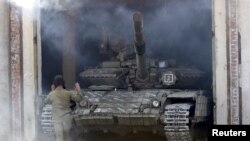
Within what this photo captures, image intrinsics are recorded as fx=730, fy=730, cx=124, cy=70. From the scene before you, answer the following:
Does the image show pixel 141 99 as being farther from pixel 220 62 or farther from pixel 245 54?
pixel 245 54

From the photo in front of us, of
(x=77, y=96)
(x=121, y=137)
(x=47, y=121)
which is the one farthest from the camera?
(x=121, y=137)

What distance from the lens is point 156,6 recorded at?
56.6 ft

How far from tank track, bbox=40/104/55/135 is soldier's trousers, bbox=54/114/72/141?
483 millimetres

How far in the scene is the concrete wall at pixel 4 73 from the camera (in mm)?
15305

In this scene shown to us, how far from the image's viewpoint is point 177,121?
13.0 m

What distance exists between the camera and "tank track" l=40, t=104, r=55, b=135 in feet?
45.0

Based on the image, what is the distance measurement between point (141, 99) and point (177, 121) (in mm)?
901

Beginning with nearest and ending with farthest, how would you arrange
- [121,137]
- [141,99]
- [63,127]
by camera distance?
[63,127] < [141,99] < [121,137]

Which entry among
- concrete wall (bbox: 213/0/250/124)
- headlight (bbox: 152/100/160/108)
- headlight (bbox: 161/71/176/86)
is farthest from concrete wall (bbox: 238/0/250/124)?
headlight (bbox: 152/100/160/108)

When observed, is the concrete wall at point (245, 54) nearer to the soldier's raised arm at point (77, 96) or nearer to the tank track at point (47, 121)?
the soldier's raised arm at point (77, 96)

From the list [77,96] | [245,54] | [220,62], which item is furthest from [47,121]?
[245,54]

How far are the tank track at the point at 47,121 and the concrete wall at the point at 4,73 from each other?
1.73m

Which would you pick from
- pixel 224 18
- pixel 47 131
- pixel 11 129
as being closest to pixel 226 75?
pixel 224 18

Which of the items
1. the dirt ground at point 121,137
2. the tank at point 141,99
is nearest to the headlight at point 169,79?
the tank at point 141,99
